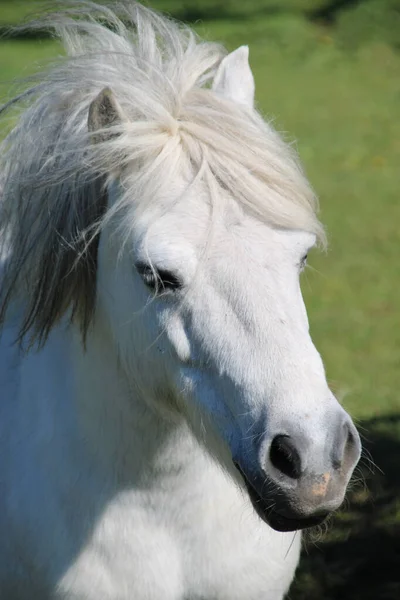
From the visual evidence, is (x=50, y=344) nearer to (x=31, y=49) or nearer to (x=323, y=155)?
(x=323, y=155)

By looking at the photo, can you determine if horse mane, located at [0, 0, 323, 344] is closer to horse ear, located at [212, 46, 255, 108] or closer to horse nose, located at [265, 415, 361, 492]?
horse ear, located at [212, 46, 255, 108]

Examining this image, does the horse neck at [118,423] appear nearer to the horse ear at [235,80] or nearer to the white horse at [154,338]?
the white horse at [154,338]

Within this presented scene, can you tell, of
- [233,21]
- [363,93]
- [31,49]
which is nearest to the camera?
[363,93]

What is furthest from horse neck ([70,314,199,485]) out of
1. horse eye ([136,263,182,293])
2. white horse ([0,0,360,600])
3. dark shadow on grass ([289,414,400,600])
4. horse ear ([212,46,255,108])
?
dark shadow on grass ([289,414,400,600])

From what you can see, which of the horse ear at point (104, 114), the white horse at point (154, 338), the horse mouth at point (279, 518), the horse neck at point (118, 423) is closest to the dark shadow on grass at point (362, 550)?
the white horse at point (154, 338)

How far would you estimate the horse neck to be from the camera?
7.66ft

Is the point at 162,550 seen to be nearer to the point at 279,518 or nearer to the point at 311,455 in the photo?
the point at 279,518

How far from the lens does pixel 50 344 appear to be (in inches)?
101

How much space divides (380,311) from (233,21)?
26.0 feet

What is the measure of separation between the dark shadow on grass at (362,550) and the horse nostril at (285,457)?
6.27 feet

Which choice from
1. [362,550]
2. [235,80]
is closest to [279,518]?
[235,80]

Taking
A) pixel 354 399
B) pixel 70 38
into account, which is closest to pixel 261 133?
pixel 70 38

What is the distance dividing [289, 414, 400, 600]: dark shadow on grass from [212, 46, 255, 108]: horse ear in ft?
5.95

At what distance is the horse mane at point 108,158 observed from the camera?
210cm
